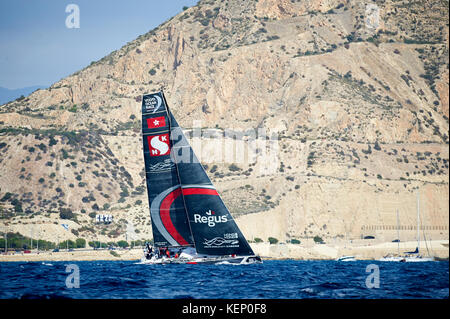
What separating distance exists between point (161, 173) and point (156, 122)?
3.45 m

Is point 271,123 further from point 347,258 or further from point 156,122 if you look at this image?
point 156,122

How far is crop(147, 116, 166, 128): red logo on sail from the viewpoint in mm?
49594

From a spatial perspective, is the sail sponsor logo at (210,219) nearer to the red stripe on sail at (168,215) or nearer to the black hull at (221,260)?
the red stripe on sail at (168,215)

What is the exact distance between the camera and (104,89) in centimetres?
17938

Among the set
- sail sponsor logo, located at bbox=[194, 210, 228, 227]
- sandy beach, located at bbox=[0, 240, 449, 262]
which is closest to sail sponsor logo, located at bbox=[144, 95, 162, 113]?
sail sponsor logo, located at bbox=[194, 210, 228, 227]

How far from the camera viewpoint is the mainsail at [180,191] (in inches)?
1925

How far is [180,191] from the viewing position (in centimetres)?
5041

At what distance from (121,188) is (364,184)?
156 ft

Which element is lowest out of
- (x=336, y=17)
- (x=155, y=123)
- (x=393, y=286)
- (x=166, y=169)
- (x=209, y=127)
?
(x=393, y=286)

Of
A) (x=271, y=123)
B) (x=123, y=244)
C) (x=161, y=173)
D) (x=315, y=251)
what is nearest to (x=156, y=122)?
(x=161, y=173)

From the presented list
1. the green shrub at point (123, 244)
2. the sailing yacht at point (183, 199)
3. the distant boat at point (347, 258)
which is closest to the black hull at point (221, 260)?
the sailing yacht at point (183, 199)
